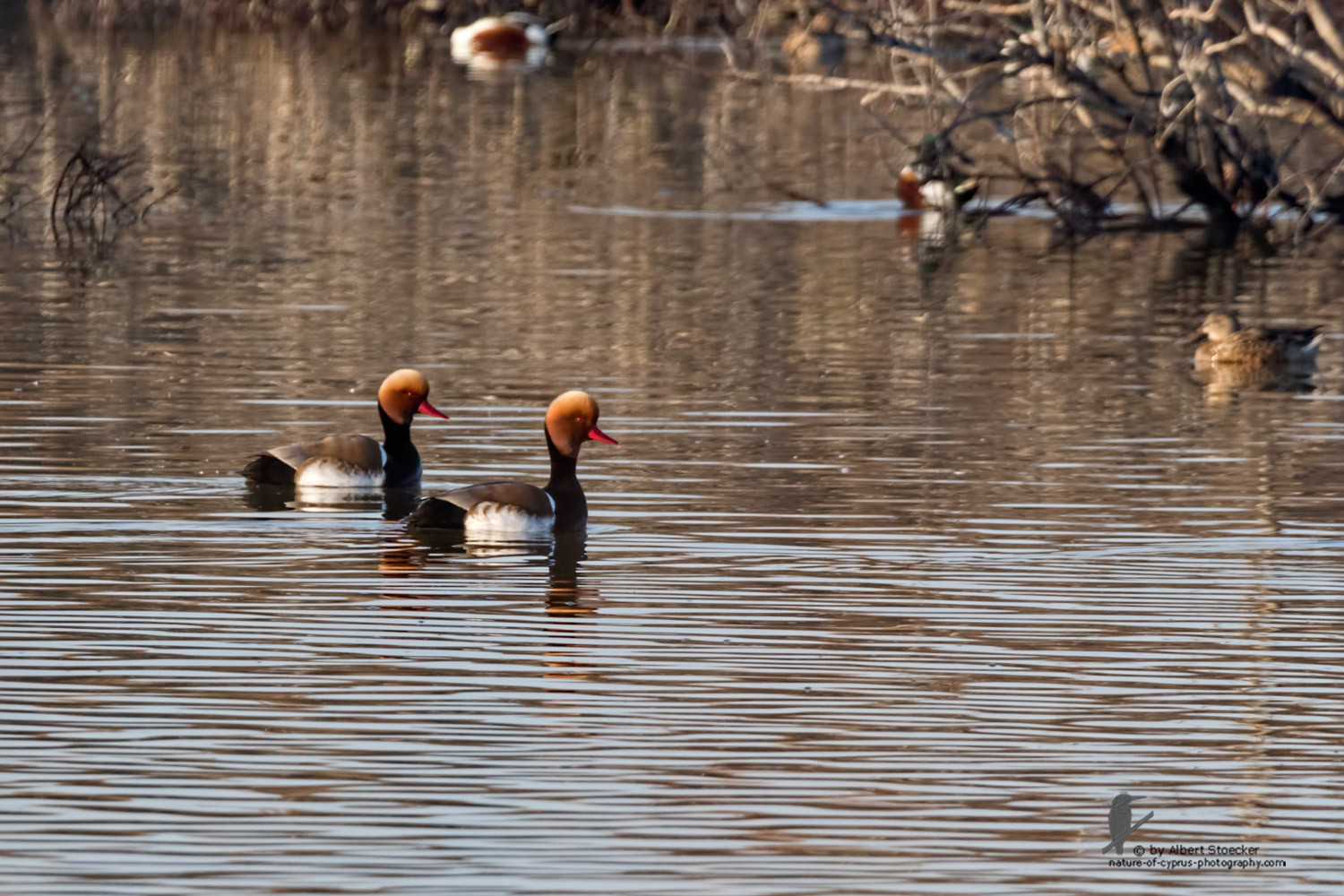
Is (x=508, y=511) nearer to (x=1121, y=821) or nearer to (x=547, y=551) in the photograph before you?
(x=547, y=551)

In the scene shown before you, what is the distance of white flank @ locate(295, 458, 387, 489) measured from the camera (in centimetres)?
1161

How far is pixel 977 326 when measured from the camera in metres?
18.4

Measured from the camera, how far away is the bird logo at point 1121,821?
6484 mm

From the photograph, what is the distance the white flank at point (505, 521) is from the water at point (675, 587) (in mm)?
89

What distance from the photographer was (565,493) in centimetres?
1088

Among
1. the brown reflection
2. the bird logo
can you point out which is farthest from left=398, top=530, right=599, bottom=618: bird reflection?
the bird logo

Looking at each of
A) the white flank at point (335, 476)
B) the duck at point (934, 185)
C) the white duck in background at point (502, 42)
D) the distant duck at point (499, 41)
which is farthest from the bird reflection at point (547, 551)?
the distant duck at point (499, 41)

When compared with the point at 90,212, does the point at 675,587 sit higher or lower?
lower

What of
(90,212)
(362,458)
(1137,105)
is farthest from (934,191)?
(362,458)

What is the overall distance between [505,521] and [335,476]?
4.43 feet

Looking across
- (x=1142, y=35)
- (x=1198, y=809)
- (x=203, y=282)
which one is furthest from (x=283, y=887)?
(x=1142, y=35)

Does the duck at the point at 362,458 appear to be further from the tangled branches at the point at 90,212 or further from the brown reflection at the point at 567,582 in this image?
the tangled branches at the point at 90,212

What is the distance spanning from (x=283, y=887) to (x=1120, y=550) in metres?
5.22

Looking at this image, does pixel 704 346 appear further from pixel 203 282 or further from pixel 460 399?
pixel 203 282
